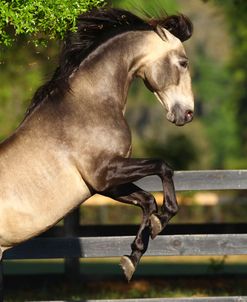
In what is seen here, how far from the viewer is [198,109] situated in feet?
275

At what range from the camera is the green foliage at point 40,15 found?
7.73m

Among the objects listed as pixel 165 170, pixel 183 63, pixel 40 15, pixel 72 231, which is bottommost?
pixel 72 231

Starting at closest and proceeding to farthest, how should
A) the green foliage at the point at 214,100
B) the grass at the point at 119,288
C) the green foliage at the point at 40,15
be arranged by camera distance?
1. the green foliage at the point at 40,15
2. the grass at the point at 119,288
3. the green foliage at the point at 214,100

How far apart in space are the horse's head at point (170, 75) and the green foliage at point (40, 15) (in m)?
0.57

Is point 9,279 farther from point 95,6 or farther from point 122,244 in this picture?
point 95,6

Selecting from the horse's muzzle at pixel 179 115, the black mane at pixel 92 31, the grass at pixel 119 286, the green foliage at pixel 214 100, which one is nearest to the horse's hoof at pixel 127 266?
the horse's muzzle at pixel 179 115

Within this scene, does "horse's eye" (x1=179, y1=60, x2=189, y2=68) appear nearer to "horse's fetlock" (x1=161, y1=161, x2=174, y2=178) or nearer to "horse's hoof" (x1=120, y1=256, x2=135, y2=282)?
"horse's fetlock" (x1=161, y1=161, x2=174, y2=178)

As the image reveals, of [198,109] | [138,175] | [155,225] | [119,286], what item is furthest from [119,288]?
[198,109]

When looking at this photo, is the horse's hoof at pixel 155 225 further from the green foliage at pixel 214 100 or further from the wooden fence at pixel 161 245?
the green foliage at pixel 214 100

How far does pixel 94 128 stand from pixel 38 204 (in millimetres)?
687

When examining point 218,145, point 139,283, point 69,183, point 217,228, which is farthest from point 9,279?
point 218,145

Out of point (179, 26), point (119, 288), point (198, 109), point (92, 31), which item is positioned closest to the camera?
point (92, 31)

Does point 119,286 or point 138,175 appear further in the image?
point 119,286

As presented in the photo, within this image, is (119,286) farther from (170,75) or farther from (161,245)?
(170,75)
